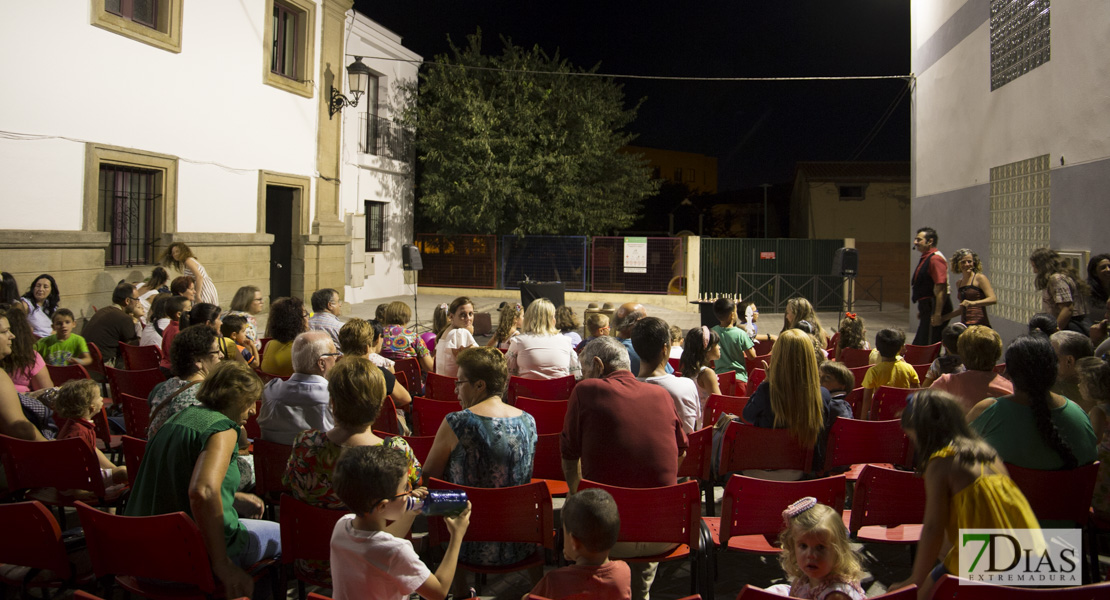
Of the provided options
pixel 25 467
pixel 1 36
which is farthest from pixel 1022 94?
pixel 1 36

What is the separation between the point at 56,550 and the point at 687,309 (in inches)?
744


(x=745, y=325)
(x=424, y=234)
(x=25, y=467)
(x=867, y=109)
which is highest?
(x=867, y=109)

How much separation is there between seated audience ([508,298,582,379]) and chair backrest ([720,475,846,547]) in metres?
2.61

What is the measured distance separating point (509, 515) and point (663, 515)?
600 mm

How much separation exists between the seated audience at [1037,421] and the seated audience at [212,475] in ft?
9.98

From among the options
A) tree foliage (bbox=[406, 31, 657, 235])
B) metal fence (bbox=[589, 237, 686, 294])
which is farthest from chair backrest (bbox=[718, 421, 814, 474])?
tree foliage (bbox=[406, 31, 657, 235])

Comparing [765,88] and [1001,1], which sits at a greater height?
[765,88]

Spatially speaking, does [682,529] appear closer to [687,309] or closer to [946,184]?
[946,184]

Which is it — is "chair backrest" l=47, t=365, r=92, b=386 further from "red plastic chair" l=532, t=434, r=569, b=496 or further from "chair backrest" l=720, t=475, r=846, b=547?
"chair backrest" l=720, t=475, r=846, b=547

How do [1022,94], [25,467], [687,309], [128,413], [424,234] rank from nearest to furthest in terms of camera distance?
[25,467], [128,413], [1022,94], [687,309], [424,234]

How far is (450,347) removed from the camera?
20.2 feet

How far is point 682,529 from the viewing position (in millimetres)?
3025

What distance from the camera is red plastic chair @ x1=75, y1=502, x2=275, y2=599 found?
254cm

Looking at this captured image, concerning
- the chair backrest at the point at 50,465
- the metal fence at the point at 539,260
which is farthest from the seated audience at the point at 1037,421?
the metal fence at the point at 539,260
